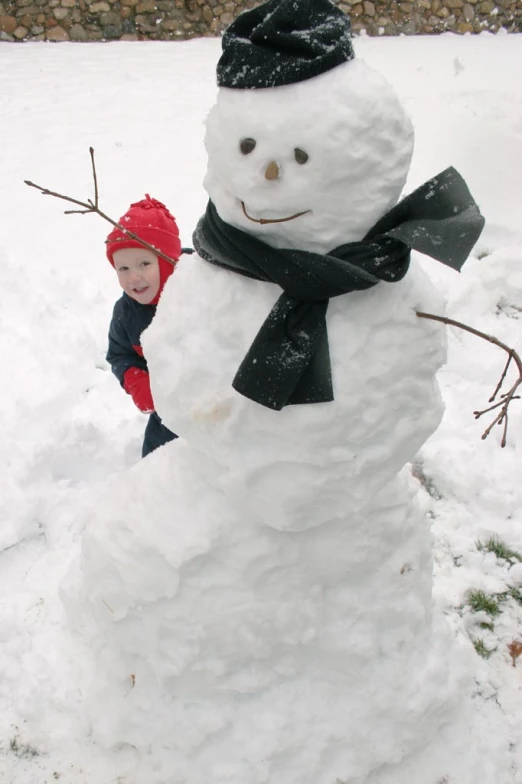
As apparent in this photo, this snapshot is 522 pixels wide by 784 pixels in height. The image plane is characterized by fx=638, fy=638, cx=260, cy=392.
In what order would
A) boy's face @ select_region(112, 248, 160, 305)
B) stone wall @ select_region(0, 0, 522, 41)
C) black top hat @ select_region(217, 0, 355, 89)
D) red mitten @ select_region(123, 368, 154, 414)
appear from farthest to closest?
stone wall @ select_region(0, 0, 522, 41) < red mitten @ select_region(123, 368, 154, 414) < boy's face @ select_region(112, 248, 160, 305) < black top hat @ select_region(217, 0, 355, 89)

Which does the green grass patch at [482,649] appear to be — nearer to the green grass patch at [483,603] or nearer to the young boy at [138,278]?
the green grass patch at [483,603]

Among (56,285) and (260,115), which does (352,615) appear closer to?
(260,115)

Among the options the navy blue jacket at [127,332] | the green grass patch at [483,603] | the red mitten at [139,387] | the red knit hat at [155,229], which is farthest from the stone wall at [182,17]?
the green grass patch at [483,603]

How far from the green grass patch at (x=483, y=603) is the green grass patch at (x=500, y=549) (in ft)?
0.65

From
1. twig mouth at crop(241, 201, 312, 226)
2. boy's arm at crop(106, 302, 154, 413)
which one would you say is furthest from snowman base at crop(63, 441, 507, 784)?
twig mouth at crop(241, 201, 312, 226)

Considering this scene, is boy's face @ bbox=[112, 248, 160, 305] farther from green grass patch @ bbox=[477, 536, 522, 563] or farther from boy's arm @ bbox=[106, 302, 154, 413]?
green grass patch @ bbox=[477, 536, 522, 563]

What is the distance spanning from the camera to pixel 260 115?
3.79ft

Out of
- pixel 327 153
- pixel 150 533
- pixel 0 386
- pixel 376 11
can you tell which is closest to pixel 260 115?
pixel 327 153

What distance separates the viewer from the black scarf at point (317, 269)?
122cm

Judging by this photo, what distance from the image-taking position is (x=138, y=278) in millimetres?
2117

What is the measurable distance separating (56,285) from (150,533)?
2532mm

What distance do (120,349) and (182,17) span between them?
20.0 feet

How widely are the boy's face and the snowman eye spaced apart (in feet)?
3.07

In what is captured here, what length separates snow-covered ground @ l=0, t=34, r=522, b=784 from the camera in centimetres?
220
